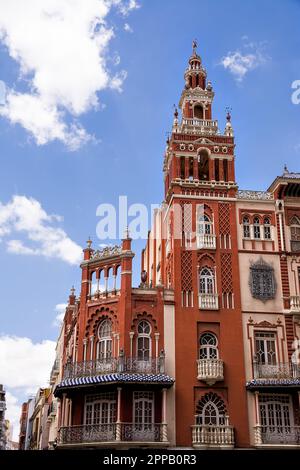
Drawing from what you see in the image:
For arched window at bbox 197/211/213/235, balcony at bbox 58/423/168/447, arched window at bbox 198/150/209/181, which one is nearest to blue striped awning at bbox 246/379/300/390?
balcony at bbox 58/423/168/447

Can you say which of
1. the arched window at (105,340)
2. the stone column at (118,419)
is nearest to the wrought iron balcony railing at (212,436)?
the stone column at (118,419)

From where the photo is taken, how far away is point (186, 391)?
1298 inches

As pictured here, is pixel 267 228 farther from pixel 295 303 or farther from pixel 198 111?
pixel 198 111

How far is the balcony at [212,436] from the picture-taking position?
31594 millimetres

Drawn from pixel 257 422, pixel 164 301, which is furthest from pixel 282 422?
pixel 164 301

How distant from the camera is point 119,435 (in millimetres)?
31047

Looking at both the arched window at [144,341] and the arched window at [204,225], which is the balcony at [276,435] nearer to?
the arched window at [144,341]

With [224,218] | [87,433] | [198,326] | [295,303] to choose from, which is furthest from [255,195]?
[87,433]

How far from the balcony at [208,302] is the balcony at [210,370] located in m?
3.23

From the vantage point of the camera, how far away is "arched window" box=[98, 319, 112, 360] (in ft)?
113

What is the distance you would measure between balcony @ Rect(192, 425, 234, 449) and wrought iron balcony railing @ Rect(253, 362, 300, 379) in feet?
11.8

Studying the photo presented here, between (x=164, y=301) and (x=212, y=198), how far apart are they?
7.52 metres

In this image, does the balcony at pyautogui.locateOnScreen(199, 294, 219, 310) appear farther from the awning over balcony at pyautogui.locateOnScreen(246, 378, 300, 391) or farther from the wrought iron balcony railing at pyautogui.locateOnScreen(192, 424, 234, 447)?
the wrought iron balcony railing at pyautogui.locateOnScreen(192, 424, 234, 447)

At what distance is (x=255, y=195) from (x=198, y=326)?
9.60 meters
